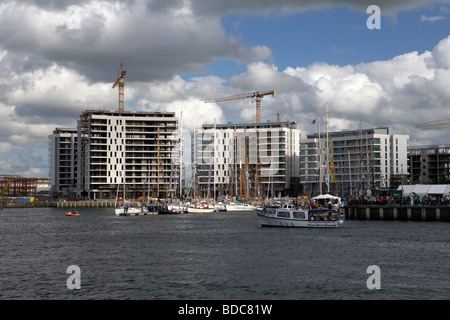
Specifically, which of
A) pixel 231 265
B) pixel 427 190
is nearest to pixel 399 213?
pixel 427 190

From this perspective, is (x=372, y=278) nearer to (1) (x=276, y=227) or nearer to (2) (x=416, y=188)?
(1) (x=276, y=227)

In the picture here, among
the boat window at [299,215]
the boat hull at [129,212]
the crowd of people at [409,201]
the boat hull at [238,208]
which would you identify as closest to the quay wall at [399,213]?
the crowd of people at [409,201]

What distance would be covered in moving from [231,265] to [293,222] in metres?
42.1

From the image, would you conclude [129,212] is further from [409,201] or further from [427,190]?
[427,190]

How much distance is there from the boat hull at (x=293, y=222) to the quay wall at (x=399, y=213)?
65.7ft

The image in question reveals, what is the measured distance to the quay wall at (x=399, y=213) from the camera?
100750mm

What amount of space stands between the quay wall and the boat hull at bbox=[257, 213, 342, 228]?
65.7ft

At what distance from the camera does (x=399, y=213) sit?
347ft

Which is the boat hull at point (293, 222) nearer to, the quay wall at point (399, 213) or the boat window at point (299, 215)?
the boat window at point (299, 215)

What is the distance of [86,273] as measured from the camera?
48.8 m

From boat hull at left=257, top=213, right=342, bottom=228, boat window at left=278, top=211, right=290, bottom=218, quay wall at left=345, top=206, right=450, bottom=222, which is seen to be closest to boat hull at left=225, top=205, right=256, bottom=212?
quay wall at left=345, top=206, right=450, bottom=222

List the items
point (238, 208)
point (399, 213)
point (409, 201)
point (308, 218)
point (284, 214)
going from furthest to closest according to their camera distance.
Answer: point (238, 208)
point (409, 201)
point (399, 213)
point (284, 214)
point (308, 218)
